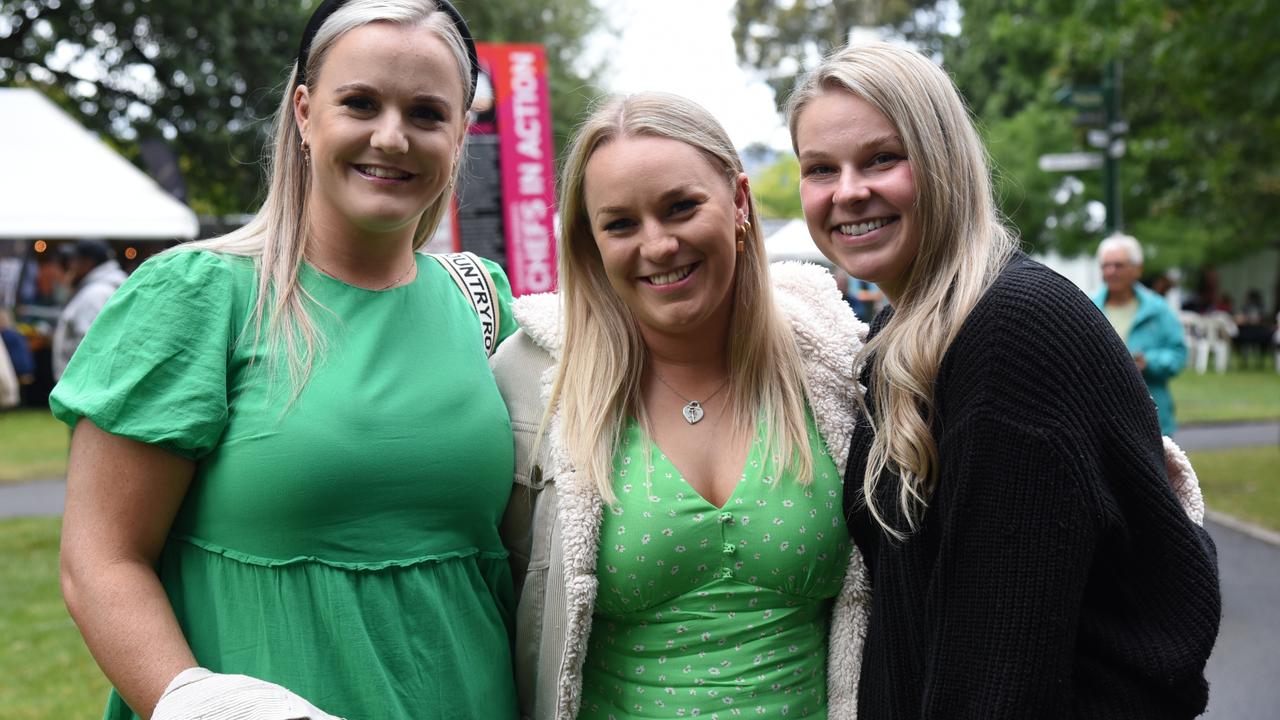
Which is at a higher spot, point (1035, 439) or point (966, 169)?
point (966, 169)

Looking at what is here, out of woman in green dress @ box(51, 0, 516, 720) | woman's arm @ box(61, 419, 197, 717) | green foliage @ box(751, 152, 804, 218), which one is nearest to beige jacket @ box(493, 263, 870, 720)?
woman in green dress @ box(51, 0, 516, 720)

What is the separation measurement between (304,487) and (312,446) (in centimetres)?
8

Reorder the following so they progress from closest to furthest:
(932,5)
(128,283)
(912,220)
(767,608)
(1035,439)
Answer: (1035,439)
(128,283)
(912,220)
(767,608)
(932,5)

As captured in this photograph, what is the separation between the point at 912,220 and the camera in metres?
2.26

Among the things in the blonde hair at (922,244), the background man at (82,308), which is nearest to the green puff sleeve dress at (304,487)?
the blonde hair at (922,244)

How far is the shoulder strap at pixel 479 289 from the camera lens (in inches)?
107

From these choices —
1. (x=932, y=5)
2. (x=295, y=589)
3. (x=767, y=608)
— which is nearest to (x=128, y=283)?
(x=295, y=589)

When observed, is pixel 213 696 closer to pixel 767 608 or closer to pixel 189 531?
pixel 189 531

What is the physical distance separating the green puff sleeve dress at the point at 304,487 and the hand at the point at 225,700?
0.16 meters

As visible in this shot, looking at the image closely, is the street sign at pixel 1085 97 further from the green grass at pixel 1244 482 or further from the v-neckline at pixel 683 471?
the v-neckline at pixel 683 471

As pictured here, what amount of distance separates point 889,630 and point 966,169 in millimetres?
908

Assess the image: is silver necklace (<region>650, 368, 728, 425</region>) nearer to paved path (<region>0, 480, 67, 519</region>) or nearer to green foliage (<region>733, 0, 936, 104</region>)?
paved path (<region>0, 480, 67, 519</region>)

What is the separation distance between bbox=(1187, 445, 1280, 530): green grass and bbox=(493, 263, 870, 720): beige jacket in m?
7.57

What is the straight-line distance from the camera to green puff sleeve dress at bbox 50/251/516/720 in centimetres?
205
